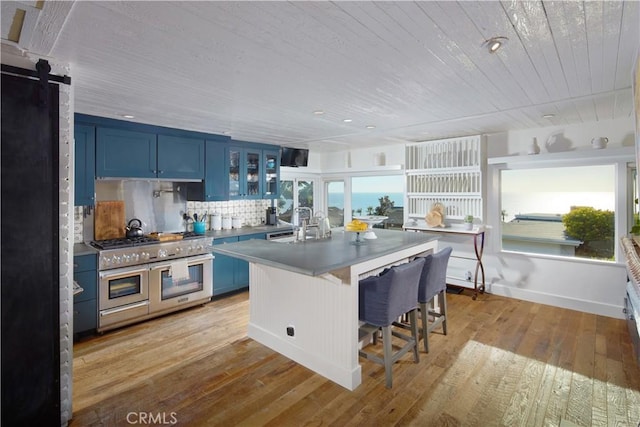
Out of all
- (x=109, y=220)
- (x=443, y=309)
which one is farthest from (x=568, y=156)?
(x=109, y=220)

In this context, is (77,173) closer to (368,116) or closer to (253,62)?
(253,62)

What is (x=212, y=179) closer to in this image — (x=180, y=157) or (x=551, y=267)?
A: (x=180, y=157)

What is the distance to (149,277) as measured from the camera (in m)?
3.67

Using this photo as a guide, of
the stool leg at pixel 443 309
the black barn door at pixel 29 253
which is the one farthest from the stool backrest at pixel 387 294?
the black barn door at pixel 29 253

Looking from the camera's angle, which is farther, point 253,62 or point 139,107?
point 139,107

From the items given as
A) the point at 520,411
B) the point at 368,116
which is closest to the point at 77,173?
the point at 368,116

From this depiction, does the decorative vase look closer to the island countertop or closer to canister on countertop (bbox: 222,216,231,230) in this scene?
the island countertop

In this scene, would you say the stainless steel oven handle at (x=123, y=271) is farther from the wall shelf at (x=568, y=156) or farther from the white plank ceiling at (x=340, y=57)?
the wall shelf at (x=568, y=156)

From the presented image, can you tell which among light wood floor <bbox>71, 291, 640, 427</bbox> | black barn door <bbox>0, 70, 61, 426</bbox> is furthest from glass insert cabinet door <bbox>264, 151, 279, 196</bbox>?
black barn door <bbox>0, 70, 61, 426</bbox>

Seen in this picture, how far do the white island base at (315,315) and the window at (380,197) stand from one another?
2.61 metres

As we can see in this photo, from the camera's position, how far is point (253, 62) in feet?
6.83

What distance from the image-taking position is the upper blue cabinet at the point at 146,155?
3578 mm

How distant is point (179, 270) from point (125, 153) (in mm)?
1465

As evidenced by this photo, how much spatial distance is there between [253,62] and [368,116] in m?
1.70
